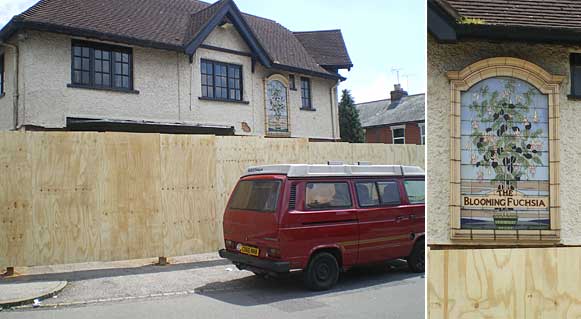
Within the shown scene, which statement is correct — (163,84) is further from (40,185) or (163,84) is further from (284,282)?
(284,282)

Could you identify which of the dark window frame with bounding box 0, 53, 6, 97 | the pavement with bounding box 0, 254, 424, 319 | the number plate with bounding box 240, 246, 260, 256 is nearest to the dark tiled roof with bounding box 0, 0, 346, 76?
the dark window frame with bounding box 0, 53, 6, 97

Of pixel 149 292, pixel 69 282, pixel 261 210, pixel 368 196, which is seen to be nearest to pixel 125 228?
pixel 69 282

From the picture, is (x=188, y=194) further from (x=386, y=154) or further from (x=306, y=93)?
(x=306, y=93)

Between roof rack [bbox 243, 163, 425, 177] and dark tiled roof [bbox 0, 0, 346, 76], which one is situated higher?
dark tiled roof [bbox 0, 0, 346, 76]

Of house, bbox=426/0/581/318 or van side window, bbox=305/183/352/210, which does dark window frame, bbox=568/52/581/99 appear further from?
van side window, bbox=305/183/352/210

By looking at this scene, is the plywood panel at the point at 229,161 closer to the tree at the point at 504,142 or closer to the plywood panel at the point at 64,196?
the plywood panel at the point at 64,196

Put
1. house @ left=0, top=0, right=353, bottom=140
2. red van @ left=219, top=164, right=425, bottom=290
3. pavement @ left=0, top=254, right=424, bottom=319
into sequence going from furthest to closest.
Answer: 1. house @ left=0, top=0, right=353, bottom=140
2. red van @ left=219, top=164, right=425, bottom=290
3. pavement @ left=0, top=254, right=424, bottom=319

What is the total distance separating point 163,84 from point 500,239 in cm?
1004

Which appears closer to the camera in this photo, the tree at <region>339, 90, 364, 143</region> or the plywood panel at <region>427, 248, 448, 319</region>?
the plywood panel at <region>427, 248, 448, 319</region>

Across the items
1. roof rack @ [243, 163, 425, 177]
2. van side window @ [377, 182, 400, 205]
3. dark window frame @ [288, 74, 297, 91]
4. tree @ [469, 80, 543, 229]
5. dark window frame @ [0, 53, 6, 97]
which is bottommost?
van side window @ [377, 182, 400, 205]

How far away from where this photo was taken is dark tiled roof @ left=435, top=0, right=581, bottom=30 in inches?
93.2

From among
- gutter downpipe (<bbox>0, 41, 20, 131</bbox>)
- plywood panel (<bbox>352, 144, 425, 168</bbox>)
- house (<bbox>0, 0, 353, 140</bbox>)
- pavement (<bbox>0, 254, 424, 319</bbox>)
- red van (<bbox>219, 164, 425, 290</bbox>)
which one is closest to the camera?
pavement (<bbox>0, 254, 424, 319</bbox>)

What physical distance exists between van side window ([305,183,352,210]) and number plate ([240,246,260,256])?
0.66 m

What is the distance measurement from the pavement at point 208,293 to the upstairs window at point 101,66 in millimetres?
4814
